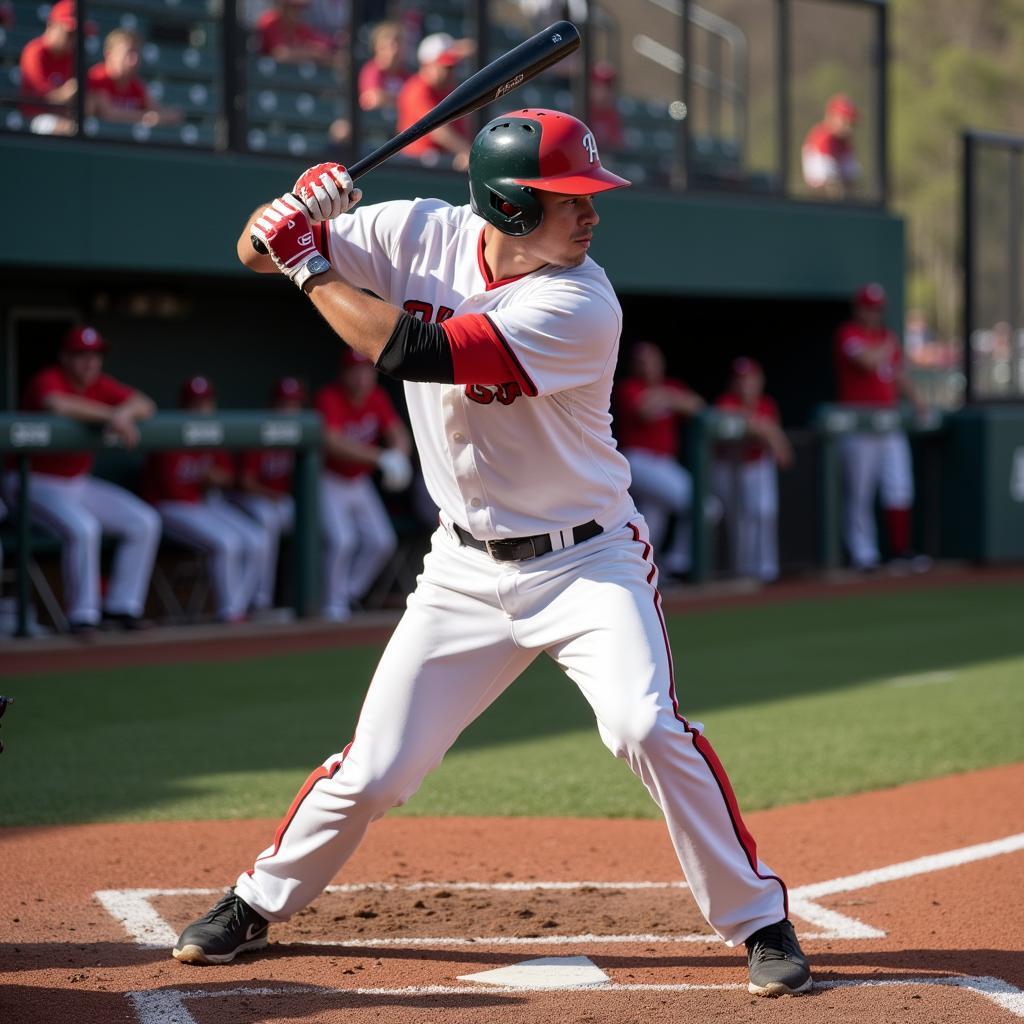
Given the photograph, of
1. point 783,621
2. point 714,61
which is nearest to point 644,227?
point 714,61

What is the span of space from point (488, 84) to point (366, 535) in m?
6.30

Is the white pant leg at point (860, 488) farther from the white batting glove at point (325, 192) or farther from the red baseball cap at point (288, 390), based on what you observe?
the white batting glove at point (325, 192)

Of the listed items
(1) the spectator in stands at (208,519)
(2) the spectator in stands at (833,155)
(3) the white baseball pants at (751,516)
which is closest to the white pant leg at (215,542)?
(1) the spectator in stands at (208,519)

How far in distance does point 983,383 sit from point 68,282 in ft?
24.4

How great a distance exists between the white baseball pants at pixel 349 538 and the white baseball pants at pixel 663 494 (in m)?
1.98

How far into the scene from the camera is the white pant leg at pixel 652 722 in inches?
123

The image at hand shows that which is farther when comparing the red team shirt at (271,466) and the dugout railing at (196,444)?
the red team shirt at (271,466)

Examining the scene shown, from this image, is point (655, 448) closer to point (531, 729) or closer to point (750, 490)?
point (750, 490)

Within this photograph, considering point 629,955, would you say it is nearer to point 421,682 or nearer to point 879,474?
point 421,682

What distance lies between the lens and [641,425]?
11.1 metres

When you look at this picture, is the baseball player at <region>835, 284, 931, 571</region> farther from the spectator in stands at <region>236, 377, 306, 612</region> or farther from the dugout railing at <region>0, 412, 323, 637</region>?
the dugout railing at <region>0, 412, 323, 637</region>

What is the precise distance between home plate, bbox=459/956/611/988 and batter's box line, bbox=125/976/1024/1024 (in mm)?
27

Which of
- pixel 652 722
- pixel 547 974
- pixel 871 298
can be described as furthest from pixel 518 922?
pixel 871 298

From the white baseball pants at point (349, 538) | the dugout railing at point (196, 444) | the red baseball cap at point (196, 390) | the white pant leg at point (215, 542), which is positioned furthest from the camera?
the white baseball pants at point (349, 538)
